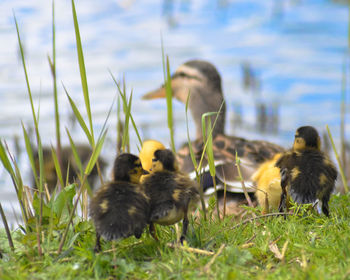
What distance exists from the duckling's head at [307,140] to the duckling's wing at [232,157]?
1091 mm

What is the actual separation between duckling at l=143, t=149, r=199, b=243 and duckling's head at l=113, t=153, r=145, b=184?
11 cm

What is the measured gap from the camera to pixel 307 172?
3.28m

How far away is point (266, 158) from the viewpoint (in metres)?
4.93

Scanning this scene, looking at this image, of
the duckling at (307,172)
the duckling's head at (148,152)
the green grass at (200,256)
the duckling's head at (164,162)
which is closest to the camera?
the green grass at (200,256)

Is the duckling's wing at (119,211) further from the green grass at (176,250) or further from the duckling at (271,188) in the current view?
the duckling at (271,188)

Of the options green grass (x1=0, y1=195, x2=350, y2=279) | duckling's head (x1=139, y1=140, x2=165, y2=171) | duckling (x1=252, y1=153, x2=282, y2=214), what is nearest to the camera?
green grass (x1=0, y1=195, x2=350, y2=279)

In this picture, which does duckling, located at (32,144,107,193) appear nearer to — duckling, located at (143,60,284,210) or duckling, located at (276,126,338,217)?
duckling, located at (143,60,284,210)

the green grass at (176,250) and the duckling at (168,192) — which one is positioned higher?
the duckling at (168,192)

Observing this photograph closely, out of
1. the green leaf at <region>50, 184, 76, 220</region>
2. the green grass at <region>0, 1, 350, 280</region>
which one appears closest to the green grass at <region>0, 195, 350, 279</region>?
the green grass at <region>0, 1, 350, 280</region>

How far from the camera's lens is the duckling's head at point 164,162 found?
298 centimetres

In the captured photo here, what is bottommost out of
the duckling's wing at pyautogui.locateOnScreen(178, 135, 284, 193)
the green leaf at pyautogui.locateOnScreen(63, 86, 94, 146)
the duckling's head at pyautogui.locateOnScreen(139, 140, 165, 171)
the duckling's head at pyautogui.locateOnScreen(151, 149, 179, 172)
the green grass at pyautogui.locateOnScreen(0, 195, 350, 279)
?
the duckling's wing at pyautogui.locateOnScreen(178, 135, 284, 193)

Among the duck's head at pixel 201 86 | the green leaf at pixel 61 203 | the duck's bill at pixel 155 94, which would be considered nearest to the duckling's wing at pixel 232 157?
the duck's head at pixel 201 86

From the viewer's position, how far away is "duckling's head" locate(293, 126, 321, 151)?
3.48m

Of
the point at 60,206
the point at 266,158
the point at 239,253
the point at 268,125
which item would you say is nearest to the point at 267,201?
the point at 239,253
